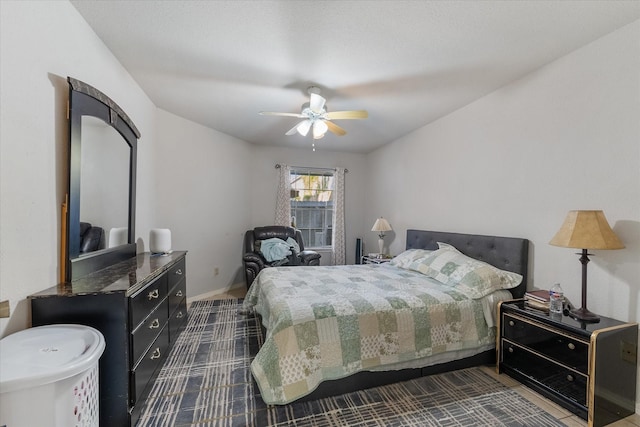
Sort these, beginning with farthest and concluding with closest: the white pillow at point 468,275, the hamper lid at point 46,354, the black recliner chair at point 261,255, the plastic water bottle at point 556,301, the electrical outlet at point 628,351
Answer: the black recliner chair at point 261,255, the white pillow at point 468,275, the plastic water bottle at point 556,301, the electrical outlet at point 628,351, the hamper lid at point 46,354

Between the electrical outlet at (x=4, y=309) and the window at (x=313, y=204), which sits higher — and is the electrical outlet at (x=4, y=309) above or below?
below

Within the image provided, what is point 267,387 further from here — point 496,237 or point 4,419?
point 496,237

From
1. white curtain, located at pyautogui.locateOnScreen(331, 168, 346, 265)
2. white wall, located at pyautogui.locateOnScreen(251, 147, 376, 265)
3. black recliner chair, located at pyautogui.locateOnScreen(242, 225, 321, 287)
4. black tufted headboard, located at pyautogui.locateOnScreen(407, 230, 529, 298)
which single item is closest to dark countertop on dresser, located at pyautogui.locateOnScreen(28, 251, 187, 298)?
black recliner chair, located at pyautogui.locateOnScreen(242, 225, 321, 287)

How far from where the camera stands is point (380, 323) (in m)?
1.99

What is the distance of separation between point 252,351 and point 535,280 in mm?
2613

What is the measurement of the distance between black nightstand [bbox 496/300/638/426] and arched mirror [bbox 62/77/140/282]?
3111 millimetres

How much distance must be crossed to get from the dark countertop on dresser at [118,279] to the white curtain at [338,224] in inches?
131

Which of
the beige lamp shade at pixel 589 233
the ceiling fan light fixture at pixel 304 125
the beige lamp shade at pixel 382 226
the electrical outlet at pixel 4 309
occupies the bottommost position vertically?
the electrical outlet at pixel 4 309

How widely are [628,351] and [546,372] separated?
474mm

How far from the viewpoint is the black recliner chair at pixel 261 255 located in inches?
153

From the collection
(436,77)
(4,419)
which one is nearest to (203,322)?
(4,419)

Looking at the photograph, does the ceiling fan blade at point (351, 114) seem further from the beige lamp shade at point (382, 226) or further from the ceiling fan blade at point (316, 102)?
the beige lamp shade at point (382, 226)

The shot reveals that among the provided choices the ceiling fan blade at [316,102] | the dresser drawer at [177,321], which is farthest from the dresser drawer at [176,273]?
the ceiling fan blade at [316,102]

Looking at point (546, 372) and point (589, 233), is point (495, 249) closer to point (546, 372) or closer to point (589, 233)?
point (589, 233)
